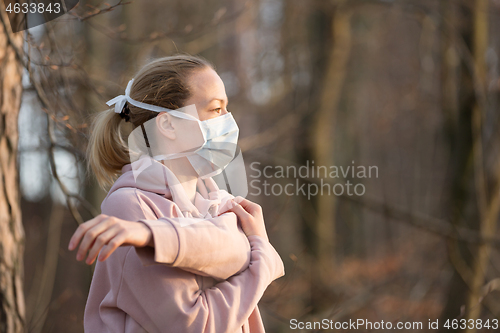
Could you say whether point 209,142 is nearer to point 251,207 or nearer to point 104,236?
point 251,207

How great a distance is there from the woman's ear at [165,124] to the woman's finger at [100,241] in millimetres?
673

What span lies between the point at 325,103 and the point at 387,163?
8485 mm

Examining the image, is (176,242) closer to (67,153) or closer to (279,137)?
(67,153)

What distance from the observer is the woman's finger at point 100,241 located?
3.74 ft

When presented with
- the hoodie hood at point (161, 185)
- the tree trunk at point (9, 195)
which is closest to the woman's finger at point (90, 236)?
the hoodie hood at point (161, 185)

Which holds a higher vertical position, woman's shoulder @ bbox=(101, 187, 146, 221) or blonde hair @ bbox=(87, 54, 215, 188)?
blonde hair @ bbox=(87, 54, 215, 188)

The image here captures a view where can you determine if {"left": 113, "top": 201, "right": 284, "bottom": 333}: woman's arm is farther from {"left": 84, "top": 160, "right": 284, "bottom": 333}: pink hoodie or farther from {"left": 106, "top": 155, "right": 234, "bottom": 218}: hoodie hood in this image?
{"left": 106, "top": 155, "right": 234, "bottom": 218}: hoodie hood

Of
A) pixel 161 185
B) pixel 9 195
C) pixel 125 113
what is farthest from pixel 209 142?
pixel 9 195

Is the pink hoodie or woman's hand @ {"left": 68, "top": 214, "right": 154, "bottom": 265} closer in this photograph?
woman's hand @ {"left": 68, "top": 214, "right": 154, "bottom": 265}

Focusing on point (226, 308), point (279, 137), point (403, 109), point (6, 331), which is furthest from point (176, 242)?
point (403, 109)

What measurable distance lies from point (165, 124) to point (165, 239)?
62 centimetres

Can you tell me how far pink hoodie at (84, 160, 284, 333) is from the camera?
1.45 m

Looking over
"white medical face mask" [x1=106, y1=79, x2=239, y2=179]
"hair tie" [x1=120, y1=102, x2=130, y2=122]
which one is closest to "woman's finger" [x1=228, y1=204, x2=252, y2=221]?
"white medical face mask" [x1=106, y1=79, x2=239, y2=179]

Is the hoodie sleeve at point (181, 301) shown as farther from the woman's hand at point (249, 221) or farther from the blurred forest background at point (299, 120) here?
the blurred forest background at point (299, 120)
